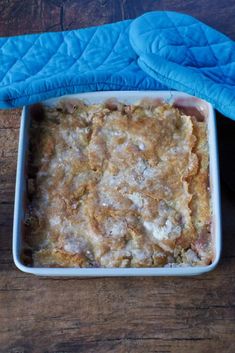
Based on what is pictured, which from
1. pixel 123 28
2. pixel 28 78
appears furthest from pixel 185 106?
pixel 28 78

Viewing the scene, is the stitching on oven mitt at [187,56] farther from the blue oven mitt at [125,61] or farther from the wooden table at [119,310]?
the wooden table at [119,310]

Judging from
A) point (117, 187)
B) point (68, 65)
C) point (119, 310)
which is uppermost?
point (68, 65)

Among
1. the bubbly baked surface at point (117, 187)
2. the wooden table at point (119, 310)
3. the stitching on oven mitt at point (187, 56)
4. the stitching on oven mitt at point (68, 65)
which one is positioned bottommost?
the wooden table at point (119, 310)

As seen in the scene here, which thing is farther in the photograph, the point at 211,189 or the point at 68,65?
the point at 68,65

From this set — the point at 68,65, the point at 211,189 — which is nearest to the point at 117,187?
the point at 211,189

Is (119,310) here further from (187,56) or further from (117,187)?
(187,56)

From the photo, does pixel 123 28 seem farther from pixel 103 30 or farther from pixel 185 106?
pixel 185 106

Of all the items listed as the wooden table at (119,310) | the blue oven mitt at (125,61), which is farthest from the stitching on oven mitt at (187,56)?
the wooden table at (119,310)

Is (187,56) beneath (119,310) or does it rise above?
above
